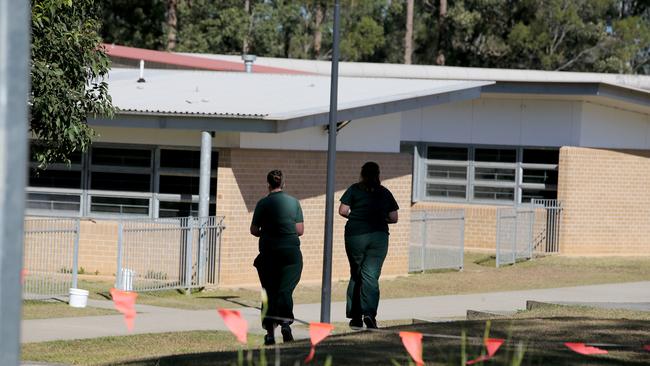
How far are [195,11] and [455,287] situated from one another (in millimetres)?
34575

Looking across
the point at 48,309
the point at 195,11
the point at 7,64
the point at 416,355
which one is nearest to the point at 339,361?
the point at 416,355

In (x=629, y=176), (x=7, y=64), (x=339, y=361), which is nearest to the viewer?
(x=7, y=64)

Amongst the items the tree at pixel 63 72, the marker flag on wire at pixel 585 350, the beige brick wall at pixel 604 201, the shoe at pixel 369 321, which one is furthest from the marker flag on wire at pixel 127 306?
the beige brick wall at pixel 604 201

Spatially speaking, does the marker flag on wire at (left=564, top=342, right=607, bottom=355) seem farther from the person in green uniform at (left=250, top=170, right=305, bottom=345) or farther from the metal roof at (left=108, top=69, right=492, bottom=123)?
the metal roof at (left=108, top=69, right=492, bottom=123)

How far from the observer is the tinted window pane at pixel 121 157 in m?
20.5

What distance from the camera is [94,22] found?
14844 millimetres

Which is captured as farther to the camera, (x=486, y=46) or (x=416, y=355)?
(x=486, y=46)

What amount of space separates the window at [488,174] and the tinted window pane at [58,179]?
1018cm

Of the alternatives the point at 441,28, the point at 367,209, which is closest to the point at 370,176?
the point at 367,209

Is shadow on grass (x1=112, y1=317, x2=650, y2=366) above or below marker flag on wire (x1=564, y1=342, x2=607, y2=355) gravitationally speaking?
below

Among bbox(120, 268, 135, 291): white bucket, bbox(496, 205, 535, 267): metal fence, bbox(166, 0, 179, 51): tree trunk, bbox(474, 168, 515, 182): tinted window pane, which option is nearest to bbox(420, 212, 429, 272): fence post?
bbox(496, 205, 535, 267): metal fence

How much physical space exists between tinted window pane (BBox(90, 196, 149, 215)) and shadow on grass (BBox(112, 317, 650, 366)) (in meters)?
8.83

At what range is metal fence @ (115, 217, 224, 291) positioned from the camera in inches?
735

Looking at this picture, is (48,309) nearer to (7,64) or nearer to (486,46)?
(7,64)
